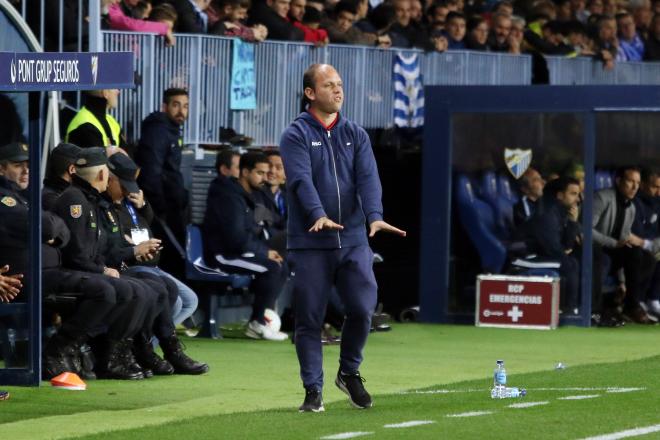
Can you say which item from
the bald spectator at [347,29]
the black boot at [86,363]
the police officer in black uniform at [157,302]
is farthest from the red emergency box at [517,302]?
the black boot at [86,363]

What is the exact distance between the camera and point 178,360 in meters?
13.2

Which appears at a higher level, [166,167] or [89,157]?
[89,157]

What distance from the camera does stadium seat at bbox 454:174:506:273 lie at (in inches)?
747

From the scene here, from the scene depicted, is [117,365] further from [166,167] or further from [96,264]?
[166,167]

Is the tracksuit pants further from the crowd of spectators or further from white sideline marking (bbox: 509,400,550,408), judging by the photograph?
the crowd of spectators

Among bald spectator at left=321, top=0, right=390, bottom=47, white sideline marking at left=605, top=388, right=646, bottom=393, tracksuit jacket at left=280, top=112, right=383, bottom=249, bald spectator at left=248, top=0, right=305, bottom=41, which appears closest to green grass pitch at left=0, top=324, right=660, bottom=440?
white sideline marking at left=605, top=388, right=646, bottom=393

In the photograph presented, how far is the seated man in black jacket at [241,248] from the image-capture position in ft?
53.7

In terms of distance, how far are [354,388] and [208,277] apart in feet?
19.2

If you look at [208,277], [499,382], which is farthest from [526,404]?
[208,277]

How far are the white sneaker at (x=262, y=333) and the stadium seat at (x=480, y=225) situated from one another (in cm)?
330

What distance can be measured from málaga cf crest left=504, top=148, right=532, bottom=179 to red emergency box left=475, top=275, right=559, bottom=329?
107cm

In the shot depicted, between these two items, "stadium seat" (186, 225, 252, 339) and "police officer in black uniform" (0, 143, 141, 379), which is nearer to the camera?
"police officer in black uniform" (0, 143, 141, 379)

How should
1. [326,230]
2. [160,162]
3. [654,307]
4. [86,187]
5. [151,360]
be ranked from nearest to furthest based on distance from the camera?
[326,230]
[151,360]
[86,187]
[160,162]
[654,307]

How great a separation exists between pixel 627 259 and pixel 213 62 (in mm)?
4789
